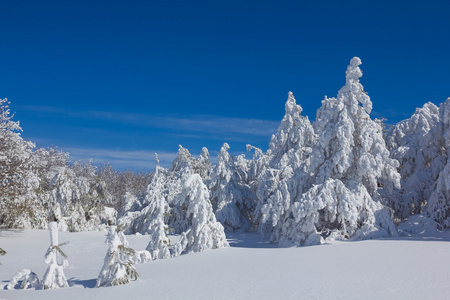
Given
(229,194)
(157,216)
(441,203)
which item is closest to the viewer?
(157,216)

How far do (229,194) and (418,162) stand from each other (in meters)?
13.0

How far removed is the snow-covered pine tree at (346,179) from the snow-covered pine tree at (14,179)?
1289 cm

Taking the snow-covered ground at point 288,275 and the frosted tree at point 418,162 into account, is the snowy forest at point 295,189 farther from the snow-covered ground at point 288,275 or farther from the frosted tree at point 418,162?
the snow-covered ground at point 288,275

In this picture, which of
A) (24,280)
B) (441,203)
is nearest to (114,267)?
(24,280)

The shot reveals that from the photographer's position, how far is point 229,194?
26344 mm

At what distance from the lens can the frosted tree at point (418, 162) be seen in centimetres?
1967

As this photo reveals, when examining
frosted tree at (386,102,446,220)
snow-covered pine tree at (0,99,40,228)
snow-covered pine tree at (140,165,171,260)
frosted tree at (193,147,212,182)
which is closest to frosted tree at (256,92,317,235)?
frosted tree at (386,102,446,220)

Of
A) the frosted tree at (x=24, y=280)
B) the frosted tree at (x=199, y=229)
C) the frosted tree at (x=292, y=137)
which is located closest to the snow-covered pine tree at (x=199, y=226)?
the frosted tree at (x=199, y=229)

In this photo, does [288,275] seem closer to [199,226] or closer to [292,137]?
[199,226]

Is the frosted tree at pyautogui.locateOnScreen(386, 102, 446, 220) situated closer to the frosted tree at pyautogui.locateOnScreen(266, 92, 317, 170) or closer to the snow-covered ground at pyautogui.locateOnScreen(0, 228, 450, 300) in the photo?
the frosted tree at pyautogui.locateOnScreen(266, 92, 317, 170)

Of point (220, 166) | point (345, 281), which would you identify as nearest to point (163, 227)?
point (345, 281)

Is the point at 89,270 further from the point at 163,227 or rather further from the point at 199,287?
the point at 199,287

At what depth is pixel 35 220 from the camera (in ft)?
79.3

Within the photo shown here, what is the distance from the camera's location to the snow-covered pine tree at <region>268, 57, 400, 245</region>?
600 inches
